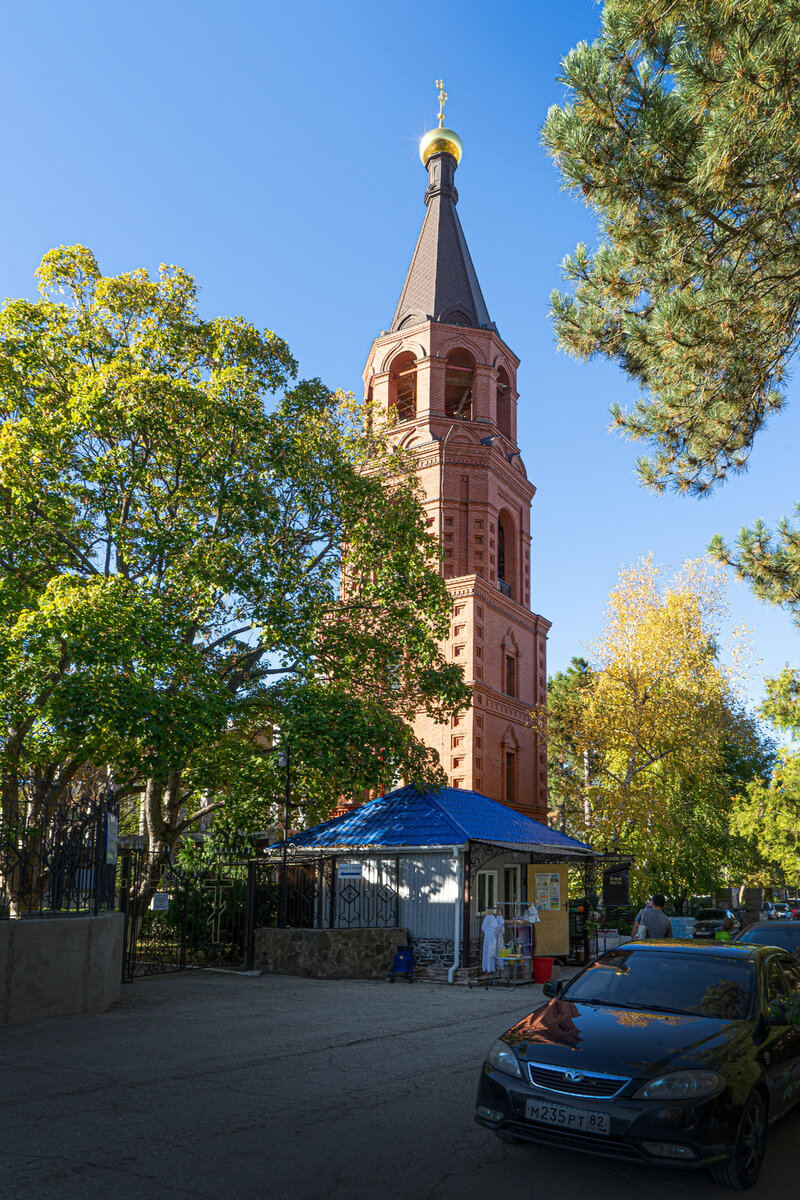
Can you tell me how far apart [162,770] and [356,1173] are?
40.8 feet

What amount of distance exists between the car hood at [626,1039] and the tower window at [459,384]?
32.2 metres

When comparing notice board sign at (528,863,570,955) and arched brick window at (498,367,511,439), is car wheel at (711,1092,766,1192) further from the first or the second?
arched brick window at (498,367,511,439)

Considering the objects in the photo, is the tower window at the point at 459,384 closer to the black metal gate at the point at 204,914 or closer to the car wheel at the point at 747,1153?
the black metal gate at the point at 204,914

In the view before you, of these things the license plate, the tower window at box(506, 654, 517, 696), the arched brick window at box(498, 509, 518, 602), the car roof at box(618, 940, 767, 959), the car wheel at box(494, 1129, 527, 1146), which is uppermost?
the arched brick window at box(498, 509, 518, 602)

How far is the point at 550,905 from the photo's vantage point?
22703 millimetres

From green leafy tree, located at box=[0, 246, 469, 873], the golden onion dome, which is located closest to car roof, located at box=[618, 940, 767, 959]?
green leafy tree, located at box=[0, 246, 469, 873]

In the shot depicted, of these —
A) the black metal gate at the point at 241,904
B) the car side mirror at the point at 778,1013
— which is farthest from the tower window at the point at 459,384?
the car side mirror at the point at 778,1013

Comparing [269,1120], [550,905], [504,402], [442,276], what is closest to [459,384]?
[504,402]

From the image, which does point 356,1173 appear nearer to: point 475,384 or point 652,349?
point 652,349

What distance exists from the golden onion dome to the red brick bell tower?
450cm

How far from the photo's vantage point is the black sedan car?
17.4ft

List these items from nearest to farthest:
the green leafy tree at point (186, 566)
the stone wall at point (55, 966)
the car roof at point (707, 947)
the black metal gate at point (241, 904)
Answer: the car roof at point (707, 947)
the stone wall at point (55, 966)
the green leafy tree at point (186, 566)
the black metal gate at point (241, 904)

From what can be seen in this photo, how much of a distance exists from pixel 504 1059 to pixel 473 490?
3121cm

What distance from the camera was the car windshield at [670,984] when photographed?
664 cm
